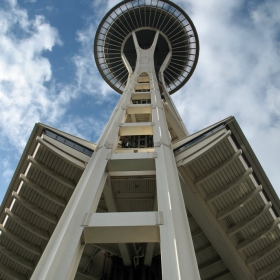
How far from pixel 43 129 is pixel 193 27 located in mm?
27047

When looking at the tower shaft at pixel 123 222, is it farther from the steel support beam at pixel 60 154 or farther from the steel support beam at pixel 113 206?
the steel support beam at pixel 60 154

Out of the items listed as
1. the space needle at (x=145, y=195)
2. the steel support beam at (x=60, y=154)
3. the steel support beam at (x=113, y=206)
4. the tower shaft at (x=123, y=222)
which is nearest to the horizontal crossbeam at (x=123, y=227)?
the tower shaft at (x=123, y=222)

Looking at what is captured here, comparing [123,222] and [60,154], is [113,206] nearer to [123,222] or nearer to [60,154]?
[60,154]

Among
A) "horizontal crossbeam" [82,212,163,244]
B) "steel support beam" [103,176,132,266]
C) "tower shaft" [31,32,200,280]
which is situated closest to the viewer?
"tower shaft" [31,32,200,280]

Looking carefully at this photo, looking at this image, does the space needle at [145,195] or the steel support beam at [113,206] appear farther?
the steel support beam at [113,206]

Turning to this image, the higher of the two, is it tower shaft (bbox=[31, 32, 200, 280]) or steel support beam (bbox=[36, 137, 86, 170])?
steel support beam (bbox=[36, 137, 86, 170])

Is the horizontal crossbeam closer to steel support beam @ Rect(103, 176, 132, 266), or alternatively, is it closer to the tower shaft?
the tower shaft

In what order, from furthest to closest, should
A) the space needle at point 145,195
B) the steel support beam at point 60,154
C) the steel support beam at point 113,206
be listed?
Answer: the steel support beam at point 113,206 < the steel support beam at point 60,154 < the space needle at point 145,195

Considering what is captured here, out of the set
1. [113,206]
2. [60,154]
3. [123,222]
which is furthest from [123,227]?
[113,206]

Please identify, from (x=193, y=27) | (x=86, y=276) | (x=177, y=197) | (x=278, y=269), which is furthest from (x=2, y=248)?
(x=193, y=27)

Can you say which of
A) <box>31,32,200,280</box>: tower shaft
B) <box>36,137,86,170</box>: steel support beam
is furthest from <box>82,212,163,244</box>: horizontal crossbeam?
<box>36,137,86,170</box>: steel support beam

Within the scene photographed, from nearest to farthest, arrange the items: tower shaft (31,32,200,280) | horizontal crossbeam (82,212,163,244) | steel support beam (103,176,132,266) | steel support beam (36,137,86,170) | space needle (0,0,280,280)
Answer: tower shaft (31,32,200,280)
horizontal crossbeam (82,212,163,244)
space needle (0,0,280,280)
steel support beam (36,137,86,170)
steel support beam (103,176,132,266)

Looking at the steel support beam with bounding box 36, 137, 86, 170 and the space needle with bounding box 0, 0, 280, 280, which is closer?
the space needle with bounding box 0, 0, 280, 280

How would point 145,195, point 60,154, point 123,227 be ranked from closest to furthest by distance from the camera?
point 123,227, point 60,154, point 145,195
